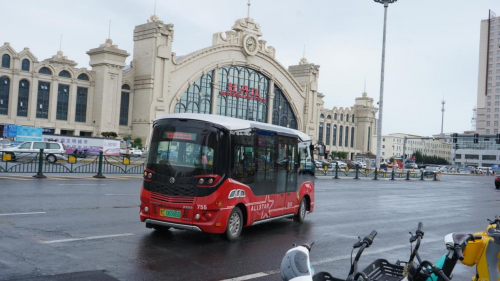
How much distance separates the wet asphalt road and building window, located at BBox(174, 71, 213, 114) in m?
62.2

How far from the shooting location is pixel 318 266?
320 inches

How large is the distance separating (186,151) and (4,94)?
6267 cm

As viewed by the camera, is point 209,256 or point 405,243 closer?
point 209,256

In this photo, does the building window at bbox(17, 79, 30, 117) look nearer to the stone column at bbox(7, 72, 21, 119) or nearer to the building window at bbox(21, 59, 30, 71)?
the stone column at bbox(7, 72, 21, 119)

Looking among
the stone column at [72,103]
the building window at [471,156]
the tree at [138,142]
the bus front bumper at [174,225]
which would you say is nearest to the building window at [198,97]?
the tree at [138,142]

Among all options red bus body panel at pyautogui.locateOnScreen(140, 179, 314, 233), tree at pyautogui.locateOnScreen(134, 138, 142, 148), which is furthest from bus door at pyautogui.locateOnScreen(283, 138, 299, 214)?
tree at pyautogui.locateOnScreen(134, 138, 142, 148)

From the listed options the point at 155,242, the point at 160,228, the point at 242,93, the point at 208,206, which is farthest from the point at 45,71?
the point at 208,206

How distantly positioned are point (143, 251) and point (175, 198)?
55.9 inches

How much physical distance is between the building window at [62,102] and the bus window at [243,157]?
213 ft

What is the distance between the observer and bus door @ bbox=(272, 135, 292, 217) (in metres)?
11.7

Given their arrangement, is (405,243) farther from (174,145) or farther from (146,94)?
(146,94)

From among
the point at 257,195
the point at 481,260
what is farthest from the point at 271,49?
the point at 481,260

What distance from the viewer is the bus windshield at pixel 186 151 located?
379 inches

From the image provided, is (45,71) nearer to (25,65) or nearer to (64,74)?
(25,65)
